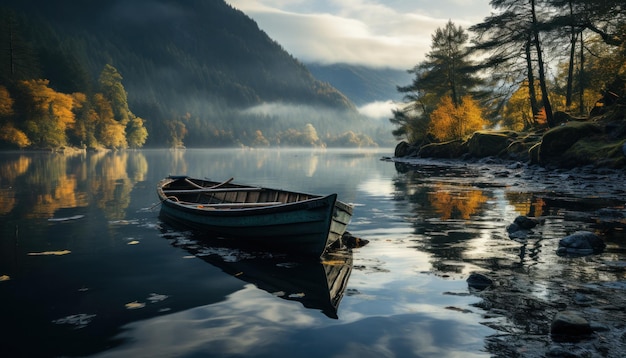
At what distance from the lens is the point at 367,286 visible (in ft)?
26.1

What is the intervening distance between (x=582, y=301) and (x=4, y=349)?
7.83m

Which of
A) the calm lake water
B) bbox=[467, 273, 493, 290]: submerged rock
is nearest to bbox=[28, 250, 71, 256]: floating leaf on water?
the calm lake water

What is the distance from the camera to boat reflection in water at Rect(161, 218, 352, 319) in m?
7.48

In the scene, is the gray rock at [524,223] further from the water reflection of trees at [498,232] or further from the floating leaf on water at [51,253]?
the floating leaf on water at [51,253]

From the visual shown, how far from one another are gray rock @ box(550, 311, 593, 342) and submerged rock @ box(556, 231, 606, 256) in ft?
15.3

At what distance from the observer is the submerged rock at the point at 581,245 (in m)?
9.81

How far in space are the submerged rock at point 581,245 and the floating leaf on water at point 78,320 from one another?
9.10 meters

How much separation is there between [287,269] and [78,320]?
3885mm

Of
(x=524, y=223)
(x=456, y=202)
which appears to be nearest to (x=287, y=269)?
(x=524, y=223)

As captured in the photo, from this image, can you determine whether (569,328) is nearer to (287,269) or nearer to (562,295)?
(562,295)

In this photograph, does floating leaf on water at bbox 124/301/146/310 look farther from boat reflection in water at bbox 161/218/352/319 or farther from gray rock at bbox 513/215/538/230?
gray rock at bbox 513/215/538/230

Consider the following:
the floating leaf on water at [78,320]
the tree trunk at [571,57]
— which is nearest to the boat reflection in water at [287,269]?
the floating leaf on water at [78,320]

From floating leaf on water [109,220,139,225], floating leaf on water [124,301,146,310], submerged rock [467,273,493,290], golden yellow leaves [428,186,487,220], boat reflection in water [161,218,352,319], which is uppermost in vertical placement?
golden yellow leaves [428,186,487,220]

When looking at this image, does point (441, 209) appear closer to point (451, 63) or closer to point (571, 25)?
point (571, 25)
